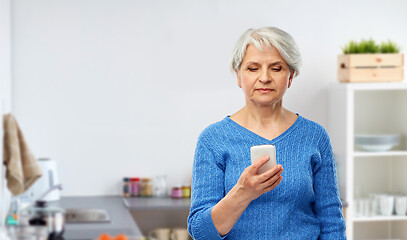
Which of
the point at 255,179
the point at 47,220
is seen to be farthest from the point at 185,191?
the point at 255,179

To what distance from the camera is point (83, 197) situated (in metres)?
3.96

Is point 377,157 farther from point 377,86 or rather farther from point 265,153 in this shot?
point 265,153

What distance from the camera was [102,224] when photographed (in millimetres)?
3023

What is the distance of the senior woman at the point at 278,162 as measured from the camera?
4.57 ft

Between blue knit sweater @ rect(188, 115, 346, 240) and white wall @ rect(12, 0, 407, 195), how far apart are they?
2.63 meters

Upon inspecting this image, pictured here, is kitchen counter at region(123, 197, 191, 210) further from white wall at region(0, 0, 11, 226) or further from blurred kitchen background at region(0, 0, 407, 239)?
white wall at region(0, 0, 11, 226)

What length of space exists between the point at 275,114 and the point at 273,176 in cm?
22

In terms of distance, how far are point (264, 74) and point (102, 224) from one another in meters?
1.86

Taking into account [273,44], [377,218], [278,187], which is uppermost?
[273,44]

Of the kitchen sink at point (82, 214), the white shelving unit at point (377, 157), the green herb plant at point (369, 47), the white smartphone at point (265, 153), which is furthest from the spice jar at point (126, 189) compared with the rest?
the white smartphone at point (265, 153)

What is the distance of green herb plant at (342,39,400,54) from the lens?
407cm

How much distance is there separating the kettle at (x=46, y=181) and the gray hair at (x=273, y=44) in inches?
101

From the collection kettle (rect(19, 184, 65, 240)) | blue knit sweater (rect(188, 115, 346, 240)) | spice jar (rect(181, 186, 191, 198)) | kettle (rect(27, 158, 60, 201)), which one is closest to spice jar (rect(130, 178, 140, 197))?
spice jar (rect(181, 186, 191, 198))

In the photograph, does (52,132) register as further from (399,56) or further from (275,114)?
(275,114)
